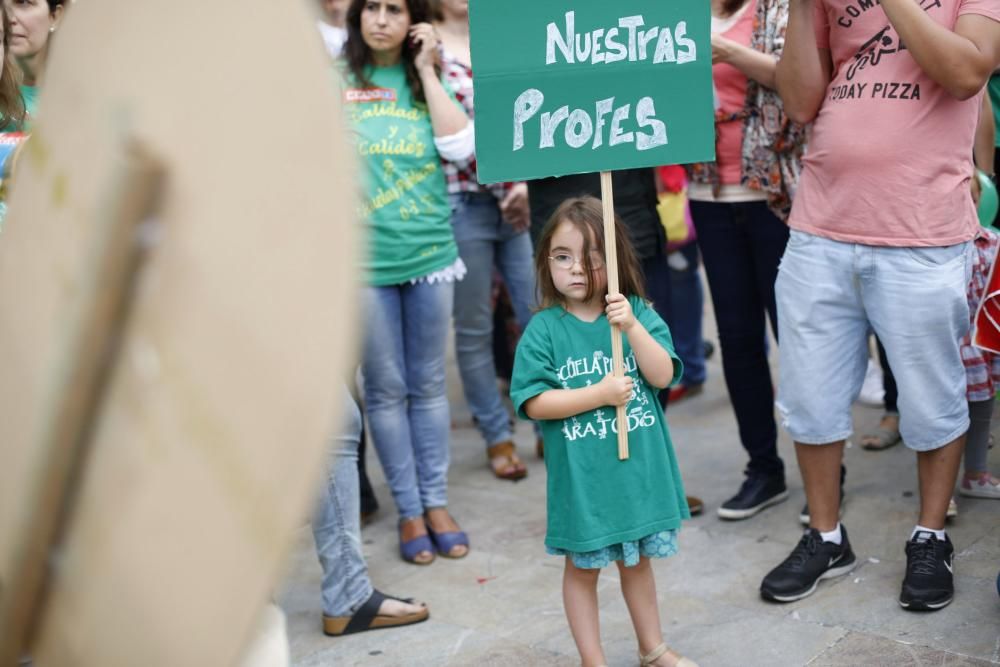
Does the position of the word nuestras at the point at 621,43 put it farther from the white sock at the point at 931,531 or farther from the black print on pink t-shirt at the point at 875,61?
the white sock at the point at 931,531

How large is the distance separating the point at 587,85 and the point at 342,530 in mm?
1461

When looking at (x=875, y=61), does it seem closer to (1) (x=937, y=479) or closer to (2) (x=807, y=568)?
(1) (x=937, y=479)

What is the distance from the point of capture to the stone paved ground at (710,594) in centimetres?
306

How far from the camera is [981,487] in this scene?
397cm

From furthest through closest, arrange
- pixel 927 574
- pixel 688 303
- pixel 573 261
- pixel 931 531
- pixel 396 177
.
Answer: pixel 688 303 → pixel 396 177 → pixel 931 531 → pixel 927 574 → pixel 573 261

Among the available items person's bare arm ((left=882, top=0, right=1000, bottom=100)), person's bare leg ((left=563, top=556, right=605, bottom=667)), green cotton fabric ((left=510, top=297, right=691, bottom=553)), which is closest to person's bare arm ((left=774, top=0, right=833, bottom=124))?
person's bare arm ((left=882, top=0, right=1000, bottom=100))

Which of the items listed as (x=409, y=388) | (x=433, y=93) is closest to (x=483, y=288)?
(x=409, y=388)

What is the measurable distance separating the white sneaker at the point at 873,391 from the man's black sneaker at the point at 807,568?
174 cm

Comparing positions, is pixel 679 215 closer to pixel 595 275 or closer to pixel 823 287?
pixel 823 287

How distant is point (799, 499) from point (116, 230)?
3.64m

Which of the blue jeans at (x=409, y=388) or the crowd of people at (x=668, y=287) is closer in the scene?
the crowd of people at (x=668, y=287)

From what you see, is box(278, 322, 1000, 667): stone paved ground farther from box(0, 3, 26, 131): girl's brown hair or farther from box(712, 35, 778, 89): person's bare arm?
box(0, 3, 26, 131): girl's brown hair

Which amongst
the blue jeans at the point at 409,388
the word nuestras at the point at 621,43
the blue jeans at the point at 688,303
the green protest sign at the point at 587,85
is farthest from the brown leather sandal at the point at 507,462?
the word nuestras at the point at 621,43

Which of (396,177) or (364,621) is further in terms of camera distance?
(396,177)
